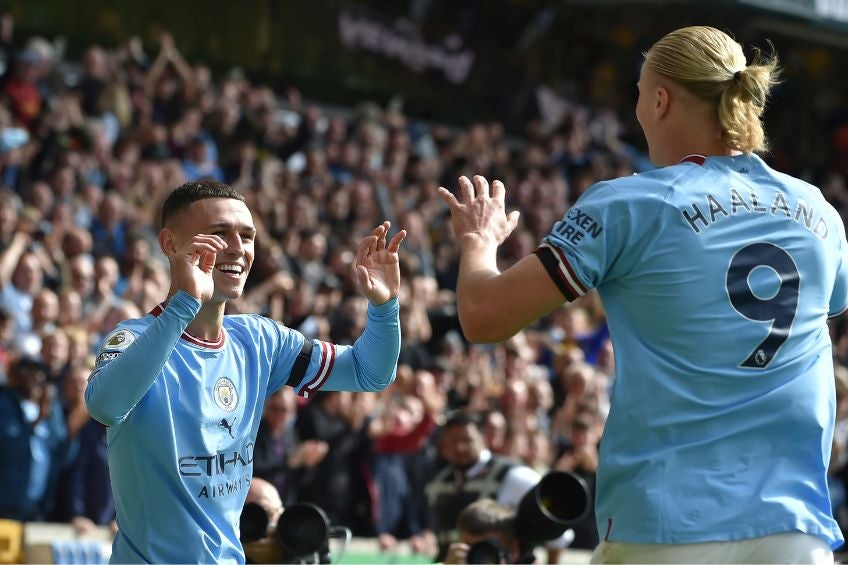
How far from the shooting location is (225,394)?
13.0ft

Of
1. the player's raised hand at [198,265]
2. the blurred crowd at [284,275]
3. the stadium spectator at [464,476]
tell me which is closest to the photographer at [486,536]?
the stadium spectator at [464,476]

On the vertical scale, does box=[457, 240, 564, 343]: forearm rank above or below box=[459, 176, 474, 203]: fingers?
below

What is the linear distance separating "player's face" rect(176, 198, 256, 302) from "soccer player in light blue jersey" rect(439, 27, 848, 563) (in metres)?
0.94

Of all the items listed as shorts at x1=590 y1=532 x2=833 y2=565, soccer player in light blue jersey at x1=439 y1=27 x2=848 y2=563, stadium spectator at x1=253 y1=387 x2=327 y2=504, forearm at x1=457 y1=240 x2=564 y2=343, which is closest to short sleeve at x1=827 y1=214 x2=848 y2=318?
soccer player in light blue jersey at x1=439 y1=27 x2=848 y2=563

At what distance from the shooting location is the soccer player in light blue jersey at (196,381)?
367cm

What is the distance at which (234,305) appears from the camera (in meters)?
10.6

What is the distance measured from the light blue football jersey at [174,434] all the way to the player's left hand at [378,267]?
17.8 inches

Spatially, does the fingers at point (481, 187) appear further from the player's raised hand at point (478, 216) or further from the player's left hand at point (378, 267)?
the player's left hand at point (378, 267)

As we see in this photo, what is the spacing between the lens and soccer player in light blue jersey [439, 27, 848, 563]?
10.2ft

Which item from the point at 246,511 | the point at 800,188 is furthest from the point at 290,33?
the point at 800,188

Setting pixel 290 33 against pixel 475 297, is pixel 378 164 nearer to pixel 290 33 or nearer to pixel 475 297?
pixel 290 33

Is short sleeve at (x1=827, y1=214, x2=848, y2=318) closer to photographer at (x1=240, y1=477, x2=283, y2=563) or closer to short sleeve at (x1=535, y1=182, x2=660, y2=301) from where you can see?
short sleeve at (x1=535, y1=182, x2=660, y2=301)

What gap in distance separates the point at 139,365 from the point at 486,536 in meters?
2.93

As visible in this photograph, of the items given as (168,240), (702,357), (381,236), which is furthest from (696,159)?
(168,240)
